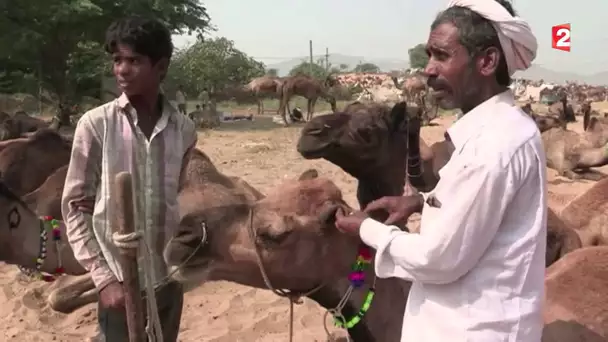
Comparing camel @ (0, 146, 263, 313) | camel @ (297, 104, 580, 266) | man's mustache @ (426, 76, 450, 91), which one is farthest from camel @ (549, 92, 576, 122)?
man's mustache @ (426, 76, 450, 91)

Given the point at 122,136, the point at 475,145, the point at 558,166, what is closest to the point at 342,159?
the point at 122,136

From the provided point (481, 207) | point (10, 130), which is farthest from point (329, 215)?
point (10, 130)

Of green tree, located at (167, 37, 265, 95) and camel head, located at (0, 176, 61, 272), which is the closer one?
camel head, located at (0, 176, 61, 272)

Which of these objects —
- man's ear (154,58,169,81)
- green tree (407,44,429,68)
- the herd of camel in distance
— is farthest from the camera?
green tree (407,44,429,68)

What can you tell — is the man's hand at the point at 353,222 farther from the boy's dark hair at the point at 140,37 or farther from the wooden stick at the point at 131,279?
the boy's dark hair at the point at 140,37

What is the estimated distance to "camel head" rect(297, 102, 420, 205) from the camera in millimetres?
4820

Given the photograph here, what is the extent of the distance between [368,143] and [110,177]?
7.80ft

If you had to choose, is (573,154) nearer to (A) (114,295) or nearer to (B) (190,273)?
(B) (190,273)

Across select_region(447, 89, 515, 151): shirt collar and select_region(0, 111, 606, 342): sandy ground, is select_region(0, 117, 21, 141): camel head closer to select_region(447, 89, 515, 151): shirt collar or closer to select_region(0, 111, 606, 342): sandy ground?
select_region(0, 111, 606, 342): sandy ground

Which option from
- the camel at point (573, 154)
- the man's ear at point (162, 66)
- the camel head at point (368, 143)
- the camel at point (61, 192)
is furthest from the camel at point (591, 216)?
the camel at point (573, 154)

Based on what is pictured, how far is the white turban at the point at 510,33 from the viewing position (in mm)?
1910

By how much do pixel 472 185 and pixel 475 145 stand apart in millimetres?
127

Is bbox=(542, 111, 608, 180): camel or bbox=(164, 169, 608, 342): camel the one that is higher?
bbox=(164, 169, 608, 342): camel

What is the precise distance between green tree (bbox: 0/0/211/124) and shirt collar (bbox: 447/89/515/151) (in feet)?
58.0
